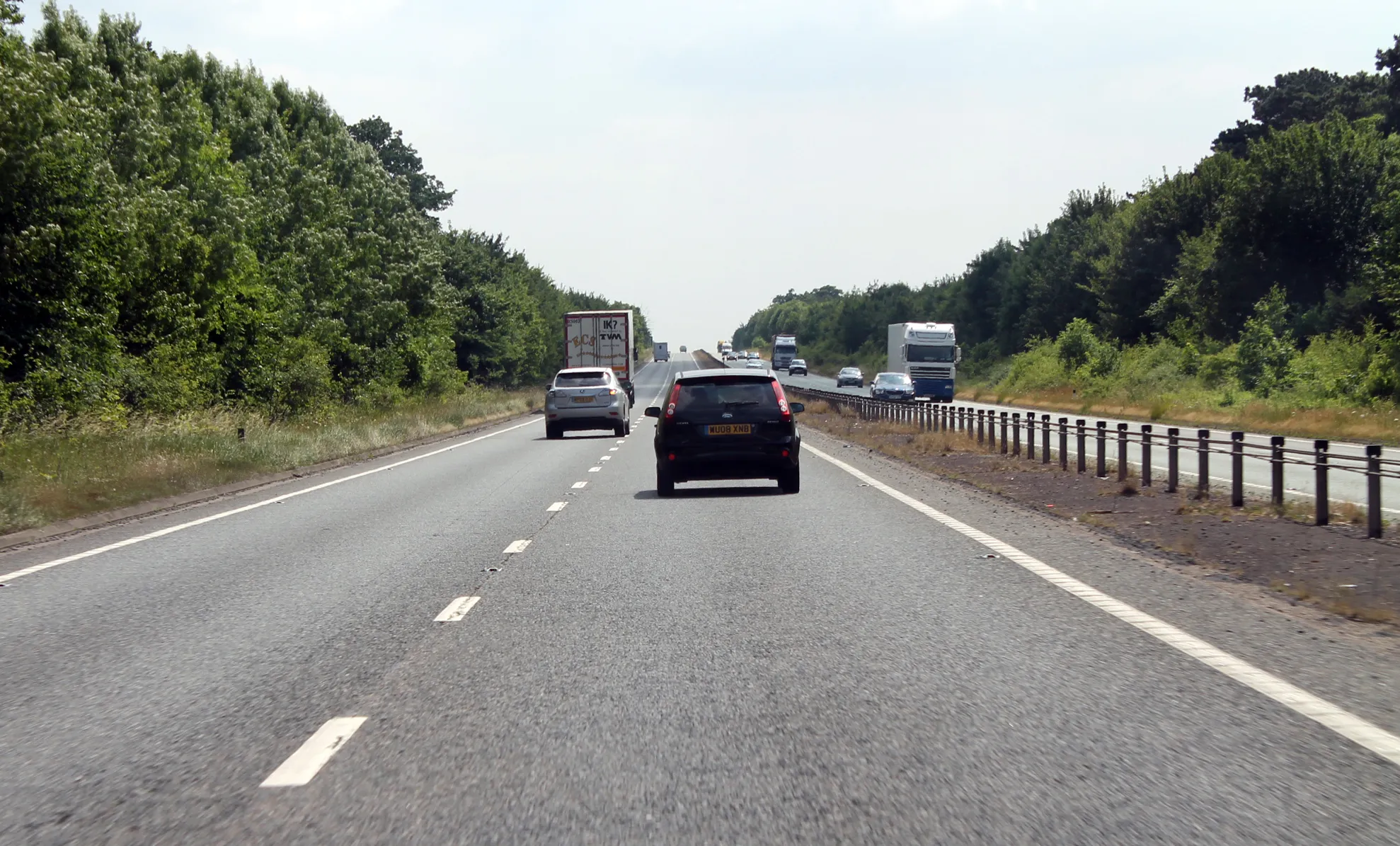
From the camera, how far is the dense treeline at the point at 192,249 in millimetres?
26781

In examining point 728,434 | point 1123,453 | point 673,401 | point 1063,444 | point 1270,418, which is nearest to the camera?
point 728,434

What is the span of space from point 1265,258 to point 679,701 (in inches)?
2357

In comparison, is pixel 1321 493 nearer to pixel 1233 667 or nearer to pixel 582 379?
pixel 1233 667

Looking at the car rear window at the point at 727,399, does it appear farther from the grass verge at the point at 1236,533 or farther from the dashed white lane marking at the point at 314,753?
the dashed white lane marking at the point at 314,753

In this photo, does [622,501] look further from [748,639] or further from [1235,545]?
[748,639]

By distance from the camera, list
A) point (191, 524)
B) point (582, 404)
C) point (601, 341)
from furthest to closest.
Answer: point (601, 341) → point (582, 404) → point (191, 524)

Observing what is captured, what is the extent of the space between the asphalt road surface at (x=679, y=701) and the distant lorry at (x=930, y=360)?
52.5 m

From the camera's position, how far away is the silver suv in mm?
37969

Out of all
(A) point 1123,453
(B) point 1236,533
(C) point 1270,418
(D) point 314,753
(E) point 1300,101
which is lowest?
(C) point 1270,418

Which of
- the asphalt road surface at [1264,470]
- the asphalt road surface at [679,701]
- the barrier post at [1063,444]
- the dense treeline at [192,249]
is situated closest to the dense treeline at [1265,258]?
the asphalt road surface at [1264,470]

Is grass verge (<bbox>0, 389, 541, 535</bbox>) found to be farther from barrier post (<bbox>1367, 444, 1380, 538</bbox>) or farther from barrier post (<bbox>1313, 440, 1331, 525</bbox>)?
barrier post (<bbox>1367, 444, 1380, 538</bbox>)

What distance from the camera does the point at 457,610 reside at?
31.0 feet

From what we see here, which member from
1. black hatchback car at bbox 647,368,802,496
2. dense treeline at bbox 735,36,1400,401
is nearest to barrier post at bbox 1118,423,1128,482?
black hatchback car at bbox 647,368,802,496

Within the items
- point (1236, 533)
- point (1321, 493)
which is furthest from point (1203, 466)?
point (1236, 533)
